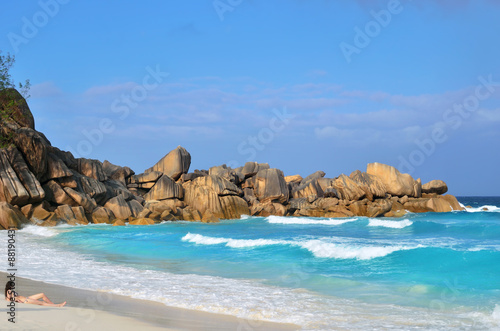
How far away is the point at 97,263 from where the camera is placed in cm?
1688

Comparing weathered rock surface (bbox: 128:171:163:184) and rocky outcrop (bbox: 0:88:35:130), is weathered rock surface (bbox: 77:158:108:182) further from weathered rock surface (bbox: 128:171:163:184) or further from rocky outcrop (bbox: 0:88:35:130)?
rocky outcrop (bbox: 0:88:35:130)

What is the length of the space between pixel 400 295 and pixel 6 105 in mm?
32144

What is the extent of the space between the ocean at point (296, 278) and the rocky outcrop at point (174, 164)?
25.8m

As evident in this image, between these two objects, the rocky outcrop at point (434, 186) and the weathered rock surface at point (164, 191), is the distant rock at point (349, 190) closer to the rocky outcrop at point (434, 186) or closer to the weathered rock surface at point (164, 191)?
the rocky outcrop at point (434, 186)

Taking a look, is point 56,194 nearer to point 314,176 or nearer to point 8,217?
point 8,217

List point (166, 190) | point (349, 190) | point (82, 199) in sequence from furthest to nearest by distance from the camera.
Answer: point (349, 190) < point (166, 190) < point (82, 199)

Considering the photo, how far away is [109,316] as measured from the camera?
8.20 metres

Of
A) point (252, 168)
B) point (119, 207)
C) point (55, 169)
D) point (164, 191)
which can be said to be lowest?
point (119, 207)

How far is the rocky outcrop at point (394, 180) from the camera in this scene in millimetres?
55344

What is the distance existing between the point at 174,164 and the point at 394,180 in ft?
83.7

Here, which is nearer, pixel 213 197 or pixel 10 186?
pixel 10 186

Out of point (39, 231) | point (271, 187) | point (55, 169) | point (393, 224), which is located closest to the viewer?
point (39, 231)

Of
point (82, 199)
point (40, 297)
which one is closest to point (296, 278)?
point (40, 297)

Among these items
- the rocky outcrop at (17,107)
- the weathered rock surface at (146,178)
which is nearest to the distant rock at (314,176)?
the weathered rock surface at (146,178)
